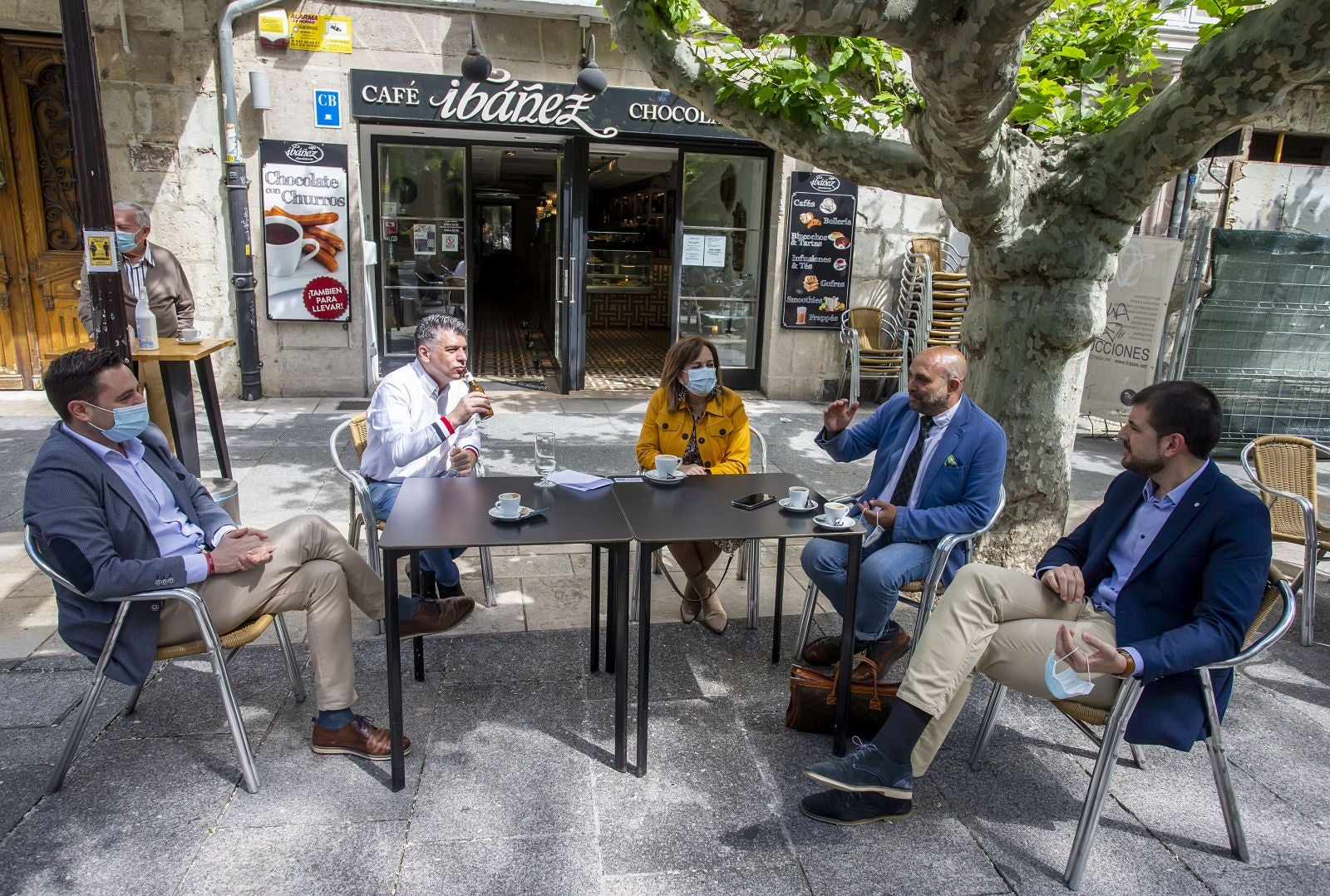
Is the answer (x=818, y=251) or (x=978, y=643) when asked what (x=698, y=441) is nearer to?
(x=978, y=643)

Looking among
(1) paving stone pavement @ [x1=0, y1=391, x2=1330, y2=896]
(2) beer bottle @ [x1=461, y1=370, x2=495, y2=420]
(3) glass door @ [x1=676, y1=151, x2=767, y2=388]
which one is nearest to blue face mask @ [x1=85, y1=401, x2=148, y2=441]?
(1) paving stone pavement @ [x1=0, y1=391, x2=1330, y2=896]

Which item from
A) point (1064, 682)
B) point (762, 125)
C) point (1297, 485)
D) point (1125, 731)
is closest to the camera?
point (1064, 682)

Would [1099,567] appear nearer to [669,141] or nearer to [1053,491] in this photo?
[1053,491]

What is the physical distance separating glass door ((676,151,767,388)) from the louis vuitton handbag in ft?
21.3

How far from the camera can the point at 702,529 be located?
9.48 ft

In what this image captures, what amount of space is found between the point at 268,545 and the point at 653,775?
1.46m

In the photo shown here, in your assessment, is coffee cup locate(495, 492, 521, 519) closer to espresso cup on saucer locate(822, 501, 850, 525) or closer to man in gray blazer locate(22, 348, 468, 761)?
man in gray blazer locate(22, 348, 468, 761)

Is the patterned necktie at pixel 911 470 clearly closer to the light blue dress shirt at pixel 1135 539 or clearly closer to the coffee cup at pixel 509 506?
the light blue dress shirt at pixel 1135 539

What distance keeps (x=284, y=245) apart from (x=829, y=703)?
698 cm

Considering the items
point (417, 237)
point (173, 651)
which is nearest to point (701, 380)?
A: point (173, 651)

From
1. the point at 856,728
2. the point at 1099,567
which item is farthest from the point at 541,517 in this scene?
the point at 1099,567

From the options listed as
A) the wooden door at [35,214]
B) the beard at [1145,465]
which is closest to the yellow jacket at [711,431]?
the beard at [1145,465]

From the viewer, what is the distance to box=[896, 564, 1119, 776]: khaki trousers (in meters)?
2.67

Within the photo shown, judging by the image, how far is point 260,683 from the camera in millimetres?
3439
